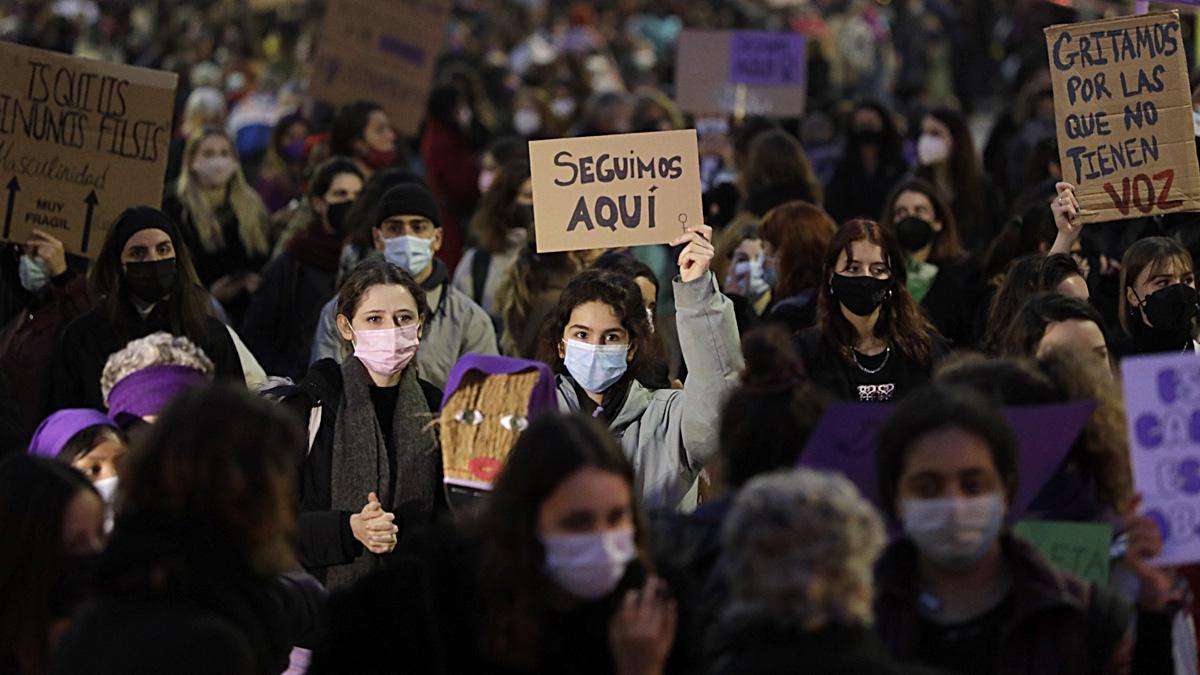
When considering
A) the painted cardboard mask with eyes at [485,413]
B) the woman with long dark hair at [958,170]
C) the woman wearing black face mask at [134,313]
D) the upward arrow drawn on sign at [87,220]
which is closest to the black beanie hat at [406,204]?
the upward arrow drawn on sign at [87,220]

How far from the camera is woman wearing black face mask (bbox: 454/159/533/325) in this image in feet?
31.9

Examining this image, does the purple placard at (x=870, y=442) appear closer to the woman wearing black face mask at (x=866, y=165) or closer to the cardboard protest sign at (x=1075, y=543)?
the cardboard protest sign at (x=1075, y=543)

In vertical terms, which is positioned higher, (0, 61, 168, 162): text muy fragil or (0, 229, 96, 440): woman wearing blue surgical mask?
(0, 61, 168, 162): text muy fragil

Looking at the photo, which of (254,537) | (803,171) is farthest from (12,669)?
(803,171)

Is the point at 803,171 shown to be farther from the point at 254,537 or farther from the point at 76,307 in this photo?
the point at 254,537

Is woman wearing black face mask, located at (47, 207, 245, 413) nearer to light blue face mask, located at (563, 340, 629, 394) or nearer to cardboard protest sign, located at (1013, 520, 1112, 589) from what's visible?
light blue face mask, located at (563, 340, 629, 394)

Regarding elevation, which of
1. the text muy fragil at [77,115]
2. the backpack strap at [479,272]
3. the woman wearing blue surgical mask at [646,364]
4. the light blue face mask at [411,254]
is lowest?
the woman wearing blue surgical mask at [646,364]

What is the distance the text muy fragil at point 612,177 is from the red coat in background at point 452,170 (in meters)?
5.82

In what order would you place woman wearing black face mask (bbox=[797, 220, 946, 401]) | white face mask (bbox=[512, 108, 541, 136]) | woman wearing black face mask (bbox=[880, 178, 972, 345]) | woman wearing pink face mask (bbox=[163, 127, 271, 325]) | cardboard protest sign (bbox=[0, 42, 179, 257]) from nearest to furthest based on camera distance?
woman wearing black face mask (bbox=[797, 220, 946, 401]) → cardboard protest sign (bbox=[0, 42, 179, 257]) → woman wearing black face mask (bbox=[880, 178, 972, 345]) → woman wearing pink face mask (bbox=[163, 127, 271, 325]) → white face mask (bbox=[512, 108, 541, 136])

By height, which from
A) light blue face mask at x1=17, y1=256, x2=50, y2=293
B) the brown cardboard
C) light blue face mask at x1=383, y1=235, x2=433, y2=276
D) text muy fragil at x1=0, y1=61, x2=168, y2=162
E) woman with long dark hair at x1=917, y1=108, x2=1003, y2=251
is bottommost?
light blue face mask at x1=17, y1=256, x2=50, y2=293

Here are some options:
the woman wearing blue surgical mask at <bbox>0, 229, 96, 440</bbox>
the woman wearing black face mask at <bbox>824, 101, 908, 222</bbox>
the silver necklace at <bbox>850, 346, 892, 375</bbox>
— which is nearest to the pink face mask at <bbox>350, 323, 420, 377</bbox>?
the silver necklace at <bbox>850, 346, 892, 375</bbox>

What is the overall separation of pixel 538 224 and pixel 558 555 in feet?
11.3

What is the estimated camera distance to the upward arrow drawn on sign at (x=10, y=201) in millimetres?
8477

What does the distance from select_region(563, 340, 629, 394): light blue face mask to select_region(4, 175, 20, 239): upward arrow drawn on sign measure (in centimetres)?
311
